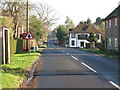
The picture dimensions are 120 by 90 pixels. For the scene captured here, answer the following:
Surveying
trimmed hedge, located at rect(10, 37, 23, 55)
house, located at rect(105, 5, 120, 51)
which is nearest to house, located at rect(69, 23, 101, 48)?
house, located at rect(105, 5, 120, 51)

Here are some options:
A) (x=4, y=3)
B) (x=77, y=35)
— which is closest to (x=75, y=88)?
(x=4, y=3)

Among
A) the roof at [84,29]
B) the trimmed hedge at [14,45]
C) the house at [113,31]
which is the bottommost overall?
the trimmed hedge at [14,45]

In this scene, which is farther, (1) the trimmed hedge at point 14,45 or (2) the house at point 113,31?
(2) the house at point 113,31

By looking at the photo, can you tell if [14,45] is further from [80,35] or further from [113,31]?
[80,35]

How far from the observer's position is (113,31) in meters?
34.0

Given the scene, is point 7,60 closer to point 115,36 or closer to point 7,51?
point 7,51

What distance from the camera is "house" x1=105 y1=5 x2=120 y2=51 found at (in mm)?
31891

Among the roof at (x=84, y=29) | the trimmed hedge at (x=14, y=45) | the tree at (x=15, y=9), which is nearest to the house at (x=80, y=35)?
the roof at (x=84, y=29)

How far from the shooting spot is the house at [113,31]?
31.9m

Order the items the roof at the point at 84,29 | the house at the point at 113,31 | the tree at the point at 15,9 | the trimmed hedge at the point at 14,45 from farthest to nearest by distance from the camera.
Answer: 1. the roof at the point at 84,29
2. the tree at the point at 15,9
3. the house at the point at 113,31
4. the trimmed hedge at the point at 14,45

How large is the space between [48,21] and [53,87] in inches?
2049

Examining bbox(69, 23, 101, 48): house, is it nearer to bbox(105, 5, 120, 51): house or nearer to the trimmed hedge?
bbox(105, 5, 120, 51): house

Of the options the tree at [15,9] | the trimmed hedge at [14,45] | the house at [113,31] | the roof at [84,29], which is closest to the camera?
the trimmed hedge at [14,45]

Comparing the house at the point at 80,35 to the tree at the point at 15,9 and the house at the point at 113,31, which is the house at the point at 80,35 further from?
the house at the point at 113,31
